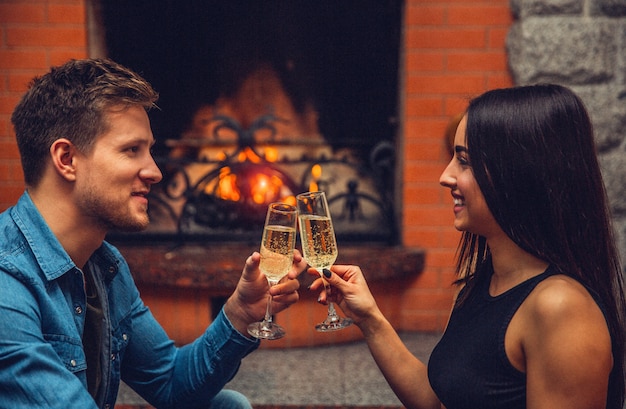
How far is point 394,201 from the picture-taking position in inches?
149

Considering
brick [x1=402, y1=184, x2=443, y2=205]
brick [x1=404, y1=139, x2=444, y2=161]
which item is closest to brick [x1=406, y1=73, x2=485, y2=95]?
brick [x1=404, y1=139, x2=444, y2=161]

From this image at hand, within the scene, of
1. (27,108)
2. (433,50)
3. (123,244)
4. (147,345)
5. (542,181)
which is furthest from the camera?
(123,244)

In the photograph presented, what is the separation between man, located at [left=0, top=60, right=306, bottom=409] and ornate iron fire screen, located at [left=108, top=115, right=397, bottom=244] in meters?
1.73

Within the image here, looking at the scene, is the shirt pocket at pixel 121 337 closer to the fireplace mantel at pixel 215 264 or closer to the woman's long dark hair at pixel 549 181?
the woman's long dark hair at pixel 549 181

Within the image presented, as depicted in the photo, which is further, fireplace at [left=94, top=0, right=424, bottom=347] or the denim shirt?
fireplace at [left=94, top=0, right=424, bottom=347]

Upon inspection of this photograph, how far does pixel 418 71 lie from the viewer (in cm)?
350

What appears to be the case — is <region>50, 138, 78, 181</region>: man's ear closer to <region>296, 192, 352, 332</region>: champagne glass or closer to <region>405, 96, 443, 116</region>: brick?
<region>296, 192, 352, 332</region>: champagne glass

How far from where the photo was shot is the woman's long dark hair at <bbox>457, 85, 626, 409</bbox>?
5.19ft

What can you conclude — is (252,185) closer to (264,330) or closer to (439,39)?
(439,39)

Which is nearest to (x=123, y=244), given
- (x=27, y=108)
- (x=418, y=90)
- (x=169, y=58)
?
(x=169, y=58)

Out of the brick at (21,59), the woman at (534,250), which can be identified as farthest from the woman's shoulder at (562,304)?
the brick at (21,59)

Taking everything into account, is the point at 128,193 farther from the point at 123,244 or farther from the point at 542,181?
the point at 123,244

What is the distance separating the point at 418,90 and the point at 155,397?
2143mm

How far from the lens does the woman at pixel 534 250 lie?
1.48 metres
